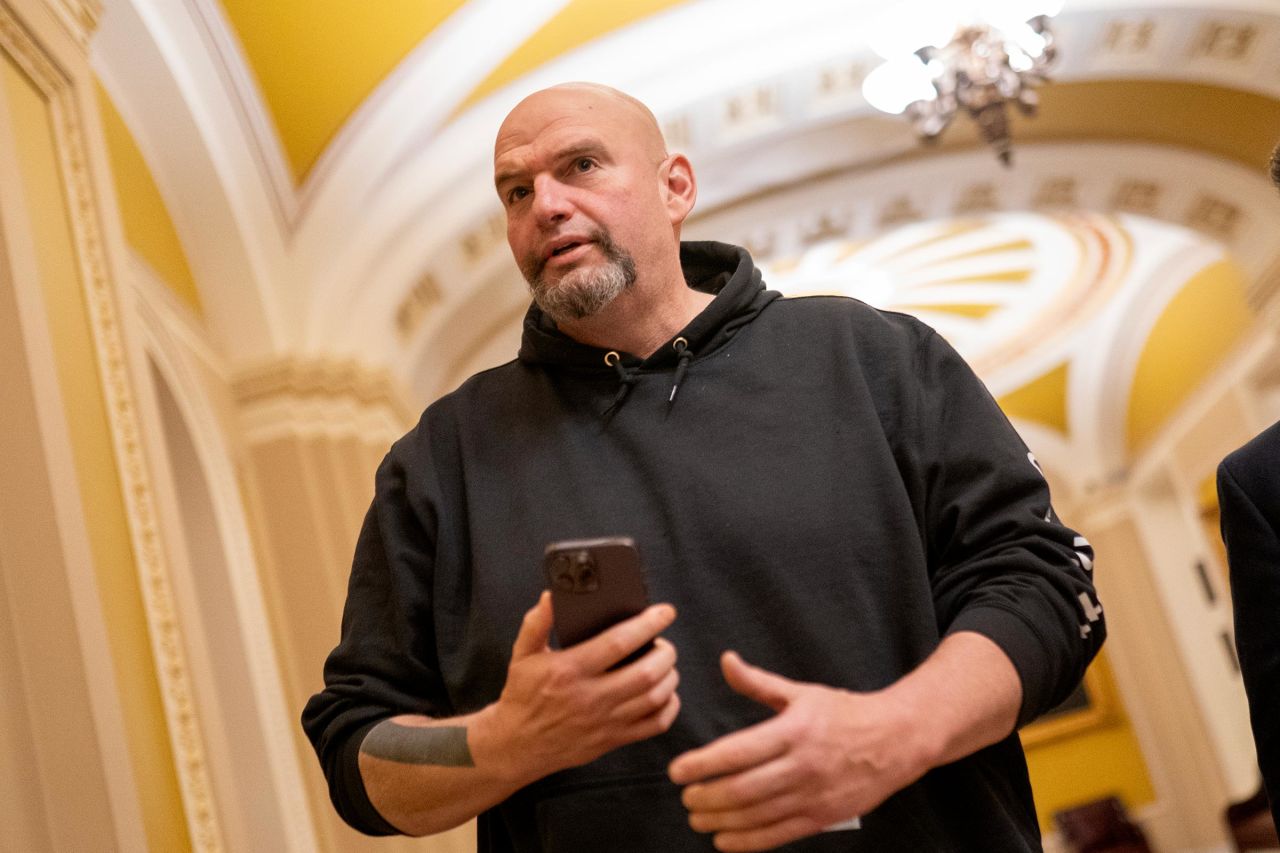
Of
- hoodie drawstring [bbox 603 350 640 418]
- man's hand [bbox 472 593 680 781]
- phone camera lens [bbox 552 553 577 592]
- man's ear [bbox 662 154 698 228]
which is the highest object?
man's ear [bbox 662 154 698 228]

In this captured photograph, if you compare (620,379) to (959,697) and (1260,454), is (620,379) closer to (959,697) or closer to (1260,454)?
(959,697)

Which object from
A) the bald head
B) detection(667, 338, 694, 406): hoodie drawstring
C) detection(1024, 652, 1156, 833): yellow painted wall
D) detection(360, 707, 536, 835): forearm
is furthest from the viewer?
detection(1024, 652, 1156, 833): yellow painted wall

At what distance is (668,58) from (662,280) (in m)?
5.74

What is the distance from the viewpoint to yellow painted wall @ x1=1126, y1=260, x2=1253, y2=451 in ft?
38.2

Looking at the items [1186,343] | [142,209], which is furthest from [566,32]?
[1186,343]

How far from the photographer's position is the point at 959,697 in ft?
4.42

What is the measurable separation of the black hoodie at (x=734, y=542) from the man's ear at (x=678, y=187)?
0.63ft

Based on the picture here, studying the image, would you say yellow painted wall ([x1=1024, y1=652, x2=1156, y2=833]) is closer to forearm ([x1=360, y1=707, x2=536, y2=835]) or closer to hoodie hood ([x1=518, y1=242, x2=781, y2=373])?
hoodie hood ([x1=518, y1=242, x2=781, y2=373])

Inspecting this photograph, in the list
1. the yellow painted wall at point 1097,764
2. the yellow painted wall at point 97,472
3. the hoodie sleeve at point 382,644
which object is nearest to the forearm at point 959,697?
the hoodie sleeve at point 382,644

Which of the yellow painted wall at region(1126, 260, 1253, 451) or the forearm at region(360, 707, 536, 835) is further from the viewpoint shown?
the yellow painted wall at region(1126, 260, 1253, 451)

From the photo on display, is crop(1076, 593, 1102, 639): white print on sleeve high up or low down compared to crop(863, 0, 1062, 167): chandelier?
down

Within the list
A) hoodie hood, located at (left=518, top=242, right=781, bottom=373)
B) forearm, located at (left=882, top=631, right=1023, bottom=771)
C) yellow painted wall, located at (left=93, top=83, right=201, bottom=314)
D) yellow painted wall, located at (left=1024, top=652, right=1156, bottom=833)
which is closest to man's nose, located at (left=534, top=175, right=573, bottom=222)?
hoodie hood, located at (left=518, top=242, right=781, bottom=373)

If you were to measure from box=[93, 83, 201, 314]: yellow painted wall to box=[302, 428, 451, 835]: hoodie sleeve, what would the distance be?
4497mm

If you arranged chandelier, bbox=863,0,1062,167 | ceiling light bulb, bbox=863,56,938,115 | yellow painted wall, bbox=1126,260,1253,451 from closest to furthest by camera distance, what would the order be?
chandelier, bbox=863,0,1062,167, ceiling light bulb, bbox=863,56,938,115, yellow painted wall, bbox=1126,260,1253,451
